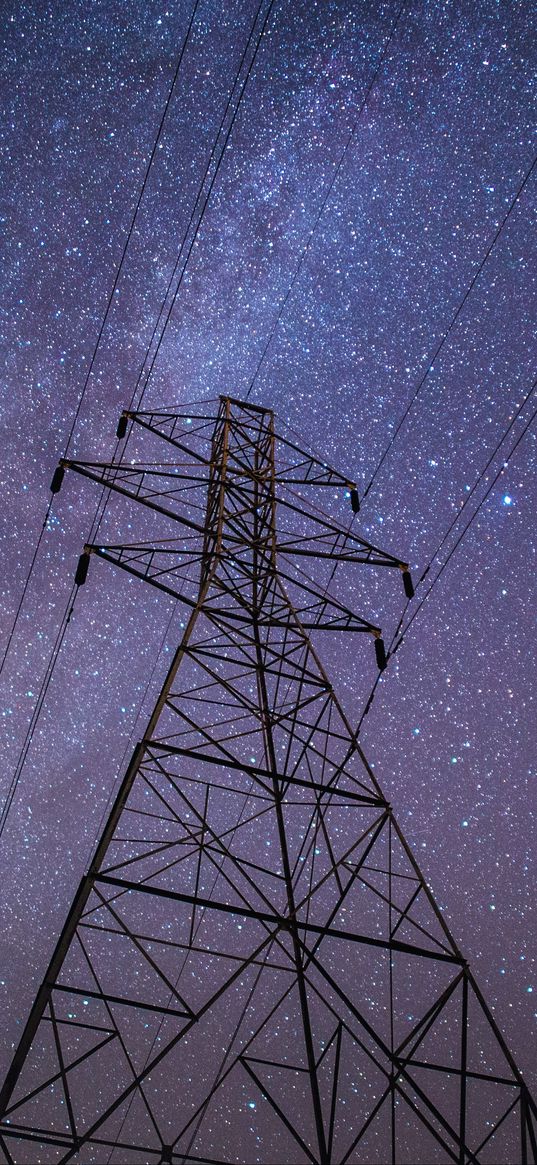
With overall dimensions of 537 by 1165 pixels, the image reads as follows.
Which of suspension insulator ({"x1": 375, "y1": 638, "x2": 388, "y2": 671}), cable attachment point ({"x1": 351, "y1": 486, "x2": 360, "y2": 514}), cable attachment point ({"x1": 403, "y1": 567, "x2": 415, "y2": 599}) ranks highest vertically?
cable attachment point ({"x1": 351, "y1": 486, "x2": 360, "y2": 514})

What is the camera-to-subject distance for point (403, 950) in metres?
7.84

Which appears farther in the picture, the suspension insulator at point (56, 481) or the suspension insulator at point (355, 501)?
the suspension insulator at point (355, 501)

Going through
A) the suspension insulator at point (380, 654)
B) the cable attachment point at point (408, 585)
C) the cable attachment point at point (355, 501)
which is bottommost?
the suspension insulator at point (380, 654)

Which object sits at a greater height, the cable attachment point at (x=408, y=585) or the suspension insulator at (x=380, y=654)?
the cable attachment point at (x=408, y=585)

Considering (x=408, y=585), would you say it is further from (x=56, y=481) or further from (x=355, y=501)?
(x=56, y=481)

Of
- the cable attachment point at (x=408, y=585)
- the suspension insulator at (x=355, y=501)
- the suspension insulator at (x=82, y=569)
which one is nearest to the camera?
the suspension insulator at (x=82, y=569)

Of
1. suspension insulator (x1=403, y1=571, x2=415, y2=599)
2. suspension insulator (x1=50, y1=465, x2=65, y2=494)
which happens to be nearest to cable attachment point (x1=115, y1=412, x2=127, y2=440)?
suspension insulator (x1=50, y1=465, x2=65, y2=494)

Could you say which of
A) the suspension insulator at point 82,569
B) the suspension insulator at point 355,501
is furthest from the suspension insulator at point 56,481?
the suspension insulator at point 355,501

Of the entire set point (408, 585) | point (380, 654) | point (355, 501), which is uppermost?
point (355, 501)

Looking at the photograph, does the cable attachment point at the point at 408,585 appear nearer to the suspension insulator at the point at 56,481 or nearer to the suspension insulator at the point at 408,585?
the suspension insulator at the point at 408,585

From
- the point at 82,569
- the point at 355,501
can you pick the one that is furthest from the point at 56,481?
the point at 355,501

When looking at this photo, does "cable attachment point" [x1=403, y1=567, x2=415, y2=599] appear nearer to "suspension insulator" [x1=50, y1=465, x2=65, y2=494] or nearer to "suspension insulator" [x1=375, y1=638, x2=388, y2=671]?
"suspension insulator" [x1=375, y1=638, x2=388, y2=671]

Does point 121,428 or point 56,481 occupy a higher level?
point 121,428

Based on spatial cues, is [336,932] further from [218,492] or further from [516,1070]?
[218,492]
